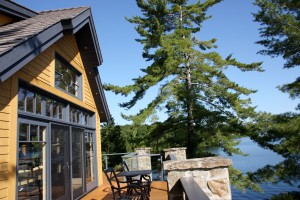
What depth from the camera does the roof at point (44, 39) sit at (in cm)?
380

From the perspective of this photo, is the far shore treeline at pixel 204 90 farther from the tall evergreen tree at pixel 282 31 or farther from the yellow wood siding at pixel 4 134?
the yellow wood siding at pixel 4 134

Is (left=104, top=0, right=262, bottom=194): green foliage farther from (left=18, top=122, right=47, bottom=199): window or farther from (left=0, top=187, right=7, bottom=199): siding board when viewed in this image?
(left=0, top=187, right=7, bottom=199): siding board

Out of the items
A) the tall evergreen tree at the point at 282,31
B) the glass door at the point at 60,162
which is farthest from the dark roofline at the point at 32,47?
the tall evergreen tree at the point at 282,31

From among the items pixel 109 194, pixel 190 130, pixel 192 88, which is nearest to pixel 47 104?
pixel 109 194

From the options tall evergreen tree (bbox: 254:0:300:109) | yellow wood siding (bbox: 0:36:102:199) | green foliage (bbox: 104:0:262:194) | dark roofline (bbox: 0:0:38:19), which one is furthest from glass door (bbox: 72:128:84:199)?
tall evergreen tree (bbox: 254:0:300:109)

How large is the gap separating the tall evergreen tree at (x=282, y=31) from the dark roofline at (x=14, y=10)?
13.4m

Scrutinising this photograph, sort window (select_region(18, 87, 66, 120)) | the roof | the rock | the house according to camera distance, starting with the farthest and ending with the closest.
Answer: window (select_region(18, 87, 66, 120)) → the house → the roof → the rock

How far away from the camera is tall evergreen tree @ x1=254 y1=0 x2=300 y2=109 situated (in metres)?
14.6

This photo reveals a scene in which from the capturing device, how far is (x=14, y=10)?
19.8 ft

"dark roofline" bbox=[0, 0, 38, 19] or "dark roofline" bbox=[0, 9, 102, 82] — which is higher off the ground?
"dark roofline" bbox=[0, 0, 38, 19]

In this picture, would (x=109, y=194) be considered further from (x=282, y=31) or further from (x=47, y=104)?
(x=282, y=31)

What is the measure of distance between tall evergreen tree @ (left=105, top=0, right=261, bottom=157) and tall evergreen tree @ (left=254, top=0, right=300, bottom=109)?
1742mm

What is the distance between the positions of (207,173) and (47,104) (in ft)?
13.6

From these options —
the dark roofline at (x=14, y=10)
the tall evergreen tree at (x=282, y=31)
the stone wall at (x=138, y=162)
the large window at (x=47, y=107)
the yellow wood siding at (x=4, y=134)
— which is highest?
the tall evergreen tree at (x=282, y=31)
